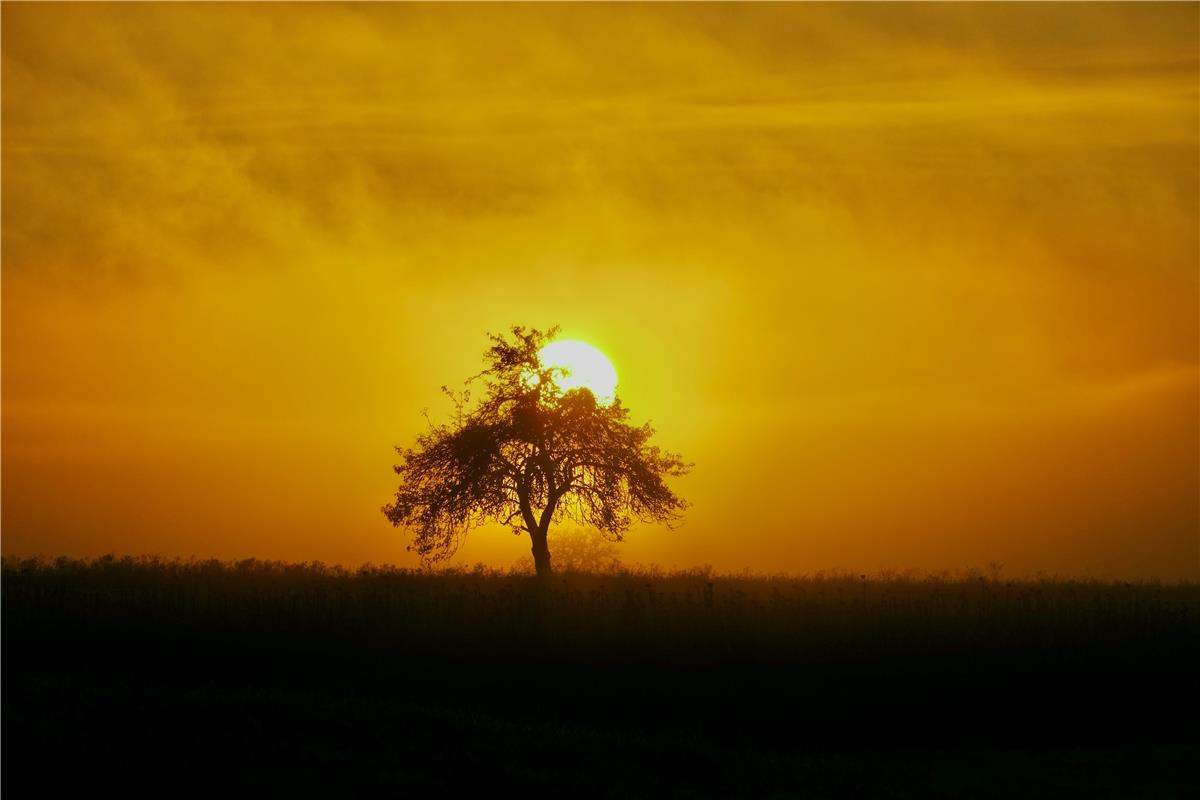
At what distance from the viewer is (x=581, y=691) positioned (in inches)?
948

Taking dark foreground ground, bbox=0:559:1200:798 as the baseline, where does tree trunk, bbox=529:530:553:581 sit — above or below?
above

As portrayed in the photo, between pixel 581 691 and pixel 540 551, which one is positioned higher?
pixel 540 551

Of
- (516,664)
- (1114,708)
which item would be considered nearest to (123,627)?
(516,664)

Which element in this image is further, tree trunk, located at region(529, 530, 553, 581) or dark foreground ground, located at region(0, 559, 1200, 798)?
tree trunk, located at region(529, 530, 553, 581)

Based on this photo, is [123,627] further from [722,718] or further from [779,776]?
[779,776]

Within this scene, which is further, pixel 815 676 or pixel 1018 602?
pixel 1018 602

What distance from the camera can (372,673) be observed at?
25.0m

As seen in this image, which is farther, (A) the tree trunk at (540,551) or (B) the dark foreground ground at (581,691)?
(A) the tree trunk at (540,551)

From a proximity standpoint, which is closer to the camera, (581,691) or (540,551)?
(581,691)

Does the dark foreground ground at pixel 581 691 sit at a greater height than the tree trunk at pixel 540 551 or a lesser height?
lesser

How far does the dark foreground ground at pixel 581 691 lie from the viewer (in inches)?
642

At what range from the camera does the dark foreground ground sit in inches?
642

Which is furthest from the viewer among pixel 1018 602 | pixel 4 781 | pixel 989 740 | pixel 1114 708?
pixel 1018 602

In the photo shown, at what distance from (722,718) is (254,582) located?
54.3 feet
